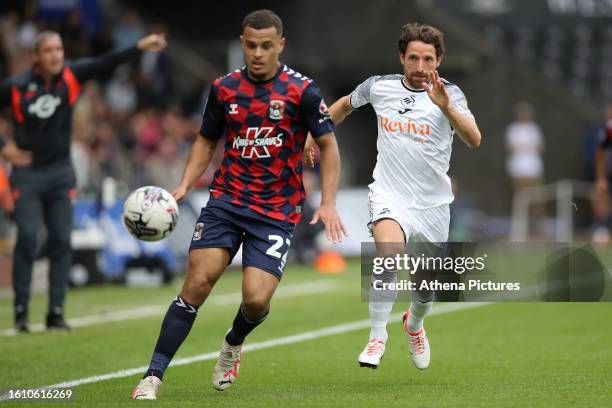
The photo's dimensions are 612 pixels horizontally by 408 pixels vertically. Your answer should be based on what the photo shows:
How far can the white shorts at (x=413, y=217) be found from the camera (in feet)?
28.4

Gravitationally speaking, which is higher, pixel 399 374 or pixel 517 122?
pixel 517 122

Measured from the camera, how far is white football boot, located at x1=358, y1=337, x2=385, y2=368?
834 cm

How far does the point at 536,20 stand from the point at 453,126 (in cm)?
2451

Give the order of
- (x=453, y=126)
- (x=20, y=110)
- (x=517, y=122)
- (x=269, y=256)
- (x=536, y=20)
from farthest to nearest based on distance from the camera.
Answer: (x=536, y=20) < (x=517, y=122) < (x=20, y=110) < (x=453, y=126) < (x=269, y=256)

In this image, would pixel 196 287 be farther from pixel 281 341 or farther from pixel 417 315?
pixel 281 341

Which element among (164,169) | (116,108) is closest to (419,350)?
(164,169)

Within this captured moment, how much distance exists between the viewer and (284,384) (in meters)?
8.41

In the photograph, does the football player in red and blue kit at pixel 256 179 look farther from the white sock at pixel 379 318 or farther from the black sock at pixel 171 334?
the white sock at pixel 379 318

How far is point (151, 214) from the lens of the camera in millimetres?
8070

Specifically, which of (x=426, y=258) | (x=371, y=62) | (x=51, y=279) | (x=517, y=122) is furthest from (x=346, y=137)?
(x=426, y=258)

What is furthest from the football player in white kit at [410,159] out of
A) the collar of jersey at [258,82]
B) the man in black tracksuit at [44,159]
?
the man in black tracksuit at [44,159]

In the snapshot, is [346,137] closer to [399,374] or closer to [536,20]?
[536,20]

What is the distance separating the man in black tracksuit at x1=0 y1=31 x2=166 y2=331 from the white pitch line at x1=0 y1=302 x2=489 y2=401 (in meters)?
2.32

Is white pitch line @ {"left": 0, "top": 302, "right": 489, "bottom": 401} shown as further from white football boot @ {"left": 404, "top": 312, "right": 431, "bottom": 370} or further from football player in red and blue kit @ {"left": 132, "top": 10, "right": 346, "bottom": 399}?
white football boot @ {"left": 404, "top": 312, "right": 431, "bottom": 370}
